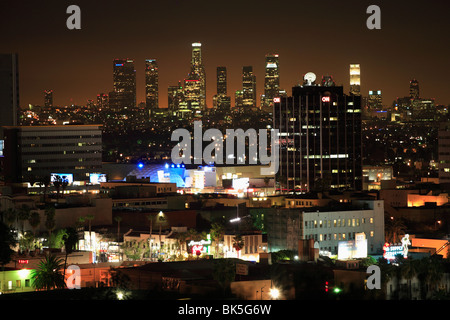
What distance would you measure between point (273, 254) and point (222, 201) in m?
50.5

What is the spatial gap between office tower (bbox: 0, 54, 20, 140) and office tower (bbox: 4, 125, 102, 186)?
552 inches

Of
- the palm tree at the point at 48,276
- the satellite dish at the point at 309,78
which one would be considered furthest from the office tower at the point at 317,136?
the palm tree at the point at 48,276

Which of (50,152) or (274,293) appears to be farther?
(50,152)

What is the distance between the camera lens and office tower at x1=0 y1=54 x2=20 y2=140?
7559 inches

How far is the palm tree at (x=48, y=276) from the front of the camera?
221ft

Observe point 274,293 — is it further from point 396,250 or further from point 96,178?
point 96,178

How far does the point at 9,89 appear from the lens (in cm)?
19475

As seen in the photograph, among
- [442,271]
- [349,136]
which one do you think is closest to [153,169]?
[349,136]

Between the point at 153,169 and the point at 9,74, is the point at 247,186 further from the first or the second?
the point at 9,74

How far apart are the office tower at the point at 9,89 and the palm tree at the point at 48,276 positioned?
125230 mm

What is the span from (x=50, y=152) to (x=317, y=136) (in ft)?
141

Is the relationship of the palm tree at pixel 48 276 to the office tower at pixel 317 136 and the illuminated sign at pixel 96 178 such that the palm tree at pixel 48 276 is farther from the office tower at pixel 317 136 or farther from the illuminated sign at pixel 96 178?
the office tower at pixel 317 136

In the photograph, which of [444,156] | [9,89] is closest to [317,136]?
[444,156]

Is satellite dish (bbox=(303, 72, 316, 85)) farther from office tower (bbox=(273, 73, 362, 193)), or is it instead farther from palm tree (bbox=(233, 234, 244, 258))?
palm tree (bbox=(233, 234, 244, 258))
